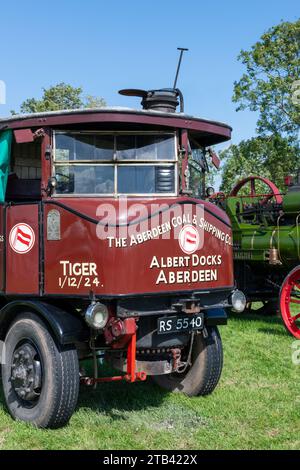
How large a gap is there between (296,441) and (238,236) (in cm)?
627

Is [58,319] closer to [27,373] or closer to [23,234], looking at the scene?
[27,373]

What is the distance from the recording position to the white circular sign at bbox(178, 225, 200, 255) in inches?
192

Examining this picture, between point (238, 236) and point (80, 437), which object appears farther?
point (238, 236)

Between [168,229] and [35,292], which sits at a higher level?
[168,229]

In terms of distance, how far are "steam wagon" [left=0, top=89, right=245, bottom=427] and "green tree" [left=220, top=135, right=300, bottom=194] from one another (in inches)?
681

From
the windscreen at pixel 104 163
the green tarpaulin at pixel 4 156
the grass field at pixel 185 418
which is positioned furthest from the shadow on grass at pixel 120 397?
the green tarpaulin at pixel 4 156

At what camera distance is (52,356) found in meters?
4.66

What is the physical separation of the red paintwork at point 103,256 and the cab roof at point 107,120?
2.08ft

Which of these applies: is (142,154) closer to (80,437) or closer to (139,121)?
(139,121)

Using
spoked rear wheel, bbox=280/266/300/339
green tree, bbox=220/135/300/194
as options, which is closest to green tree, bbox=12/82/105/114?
green tree, bbox=220/135/300/194
